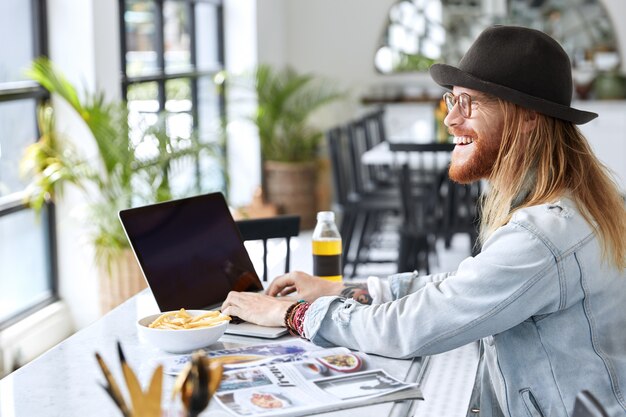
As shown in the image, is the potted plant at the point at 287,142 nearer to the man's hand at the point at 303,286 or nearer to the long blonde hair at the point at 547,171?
the man's hand at the point at 303,286

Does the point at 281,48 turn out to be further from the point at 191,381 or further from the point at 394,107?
the point at 191,381

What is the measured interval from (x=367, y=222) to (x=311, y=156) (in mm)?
1359

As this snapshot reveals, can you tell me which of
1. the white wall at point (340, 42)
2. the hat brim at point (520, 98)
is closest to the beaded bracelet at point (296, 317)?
the hat brim at point (520, 98)

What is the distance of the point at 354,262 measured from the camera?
18.2ft

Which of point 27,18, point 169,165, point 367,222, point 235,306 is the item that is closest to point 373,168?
point 367,222

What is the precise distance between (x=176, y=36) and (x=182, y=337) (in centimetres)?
470

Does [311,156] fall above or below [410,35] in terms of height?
below

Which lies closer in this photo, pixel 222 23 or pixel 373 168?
pixel 373 168

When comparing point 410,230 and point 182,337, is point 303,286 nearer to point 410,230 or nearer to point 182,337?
point 182,337

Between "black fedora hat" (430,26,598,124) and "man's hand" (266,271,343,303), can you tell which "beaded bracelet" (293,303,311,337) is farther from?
"black fedora hat" (430,26,598,124)

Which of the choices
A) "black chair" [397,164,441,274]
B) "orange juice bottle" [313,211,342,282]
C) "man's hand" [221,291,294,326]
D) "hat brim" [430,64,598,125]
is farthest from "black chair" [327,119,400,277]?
"hat brim" [430,64,598,125]

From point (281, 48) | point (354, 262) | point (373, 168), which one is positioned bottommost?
point (354, 262)

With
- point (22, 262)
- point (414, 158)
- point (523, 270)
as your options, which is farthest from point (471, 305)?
point (414, 158)

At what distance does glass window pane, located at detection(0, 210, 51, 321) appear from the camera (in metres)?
4.00
